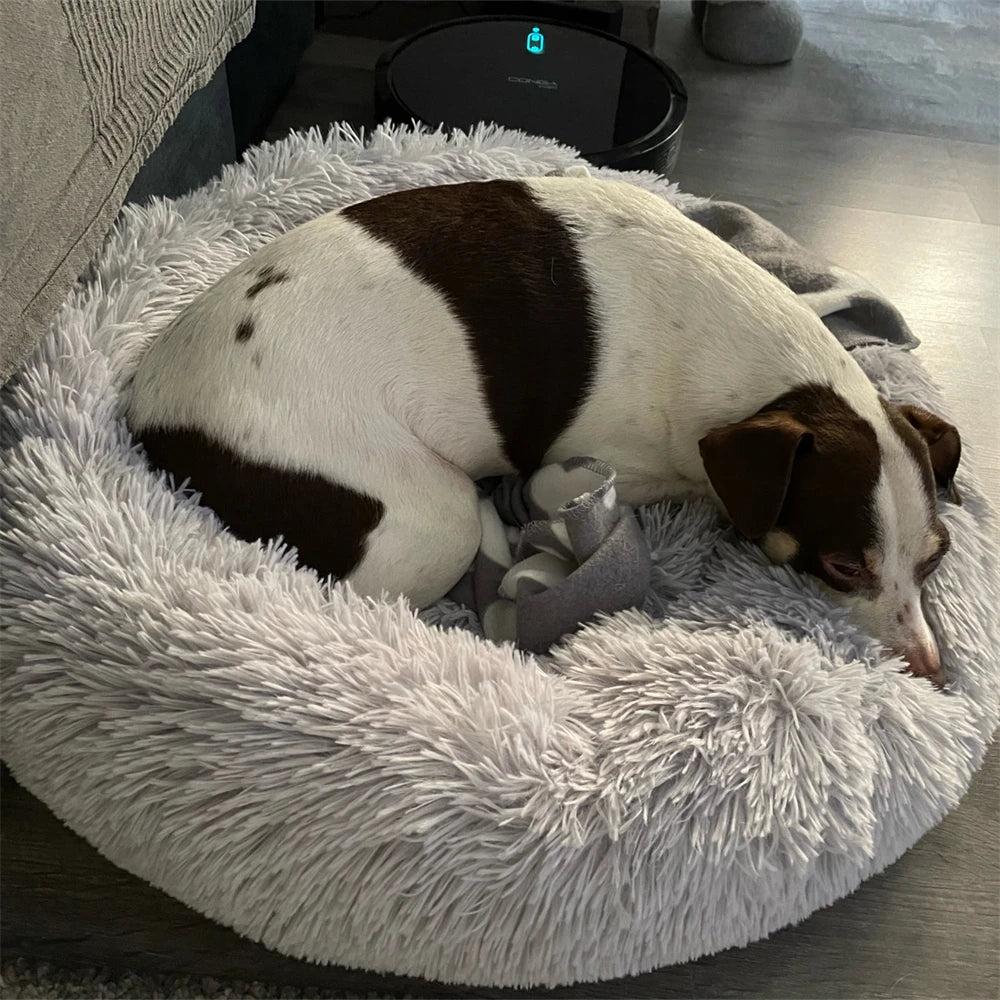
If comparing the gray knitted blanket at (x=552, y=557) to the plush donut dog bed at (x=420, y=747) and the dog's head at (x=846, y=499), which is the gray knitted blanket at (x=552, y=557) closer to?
the plush donut dog bed at (x=420, y=747)

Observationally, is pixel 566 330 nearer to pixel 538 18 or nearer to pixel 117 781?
pixel 117 781

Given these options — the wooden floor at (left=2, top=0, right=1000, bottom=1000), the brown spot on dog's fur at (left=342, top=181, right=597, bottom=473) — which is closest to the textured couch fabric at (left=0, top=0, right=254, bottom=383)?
the brown spot on dog's fur at (left=342, top=181, right=597, bottom=473)

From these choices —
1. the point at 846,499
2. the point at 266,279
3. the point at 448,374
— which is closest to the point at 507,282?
the point at 448,374

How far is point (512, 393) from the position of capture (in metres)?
1.59

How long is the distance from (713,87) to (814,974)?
3048mm

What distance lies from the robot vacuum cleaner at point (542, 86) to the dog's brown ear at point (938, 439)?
1240 mm

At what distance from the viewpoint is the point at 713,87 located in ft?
11.8

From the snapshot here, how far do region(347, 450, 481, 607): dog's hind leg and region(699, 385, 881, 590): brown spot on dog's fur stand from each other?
1.31 ft

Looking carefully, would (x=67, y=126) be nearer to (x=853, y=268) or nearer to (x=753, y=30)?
(x=853, y=268)

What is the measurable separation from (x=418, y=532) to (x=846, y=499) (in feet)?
2.02

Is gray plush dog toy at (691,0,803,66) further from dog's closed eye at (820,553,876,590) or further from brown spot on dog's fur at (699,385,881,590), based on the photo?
dog's closed eye at (820,553,876,590)

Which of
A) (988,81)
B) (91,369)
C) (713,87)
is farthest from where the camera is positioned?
(988,81)

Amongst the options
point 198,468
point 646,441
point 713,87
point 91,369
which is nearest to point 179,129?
point 91,369

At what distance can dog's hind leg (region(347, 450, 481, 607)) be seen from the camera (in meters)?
1.50
